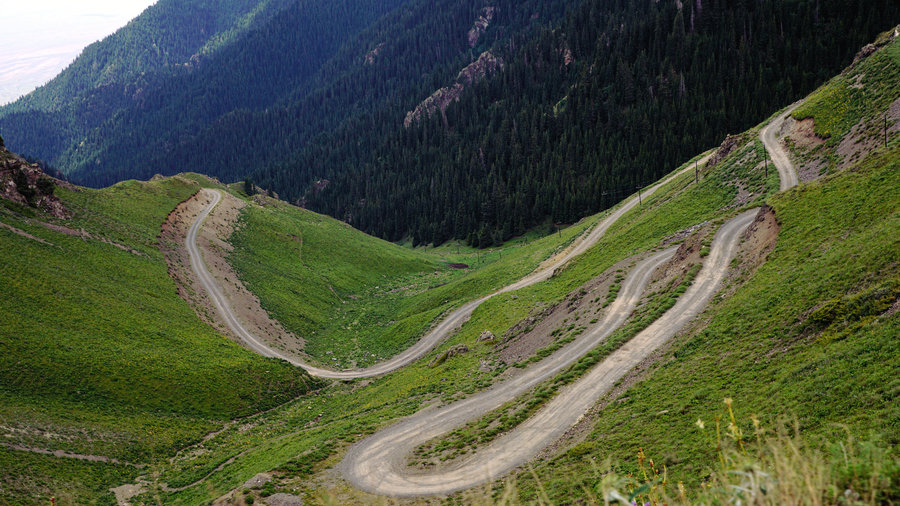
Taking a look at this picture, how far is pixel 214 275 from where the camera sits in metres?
79.1

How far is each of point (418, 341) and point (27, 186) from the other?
58.1m

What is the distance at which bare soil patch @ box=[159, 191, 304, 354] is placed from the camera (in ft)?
228

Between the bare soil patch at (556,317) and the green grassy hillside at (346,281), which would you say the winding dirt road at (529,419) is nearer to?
the bare soil patch at (556,317)

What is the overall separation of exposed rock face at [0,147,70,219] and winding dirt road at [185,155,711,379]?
756 inches

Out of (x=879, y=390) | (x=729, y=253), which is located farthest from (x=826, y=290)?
(x=729, y=253)

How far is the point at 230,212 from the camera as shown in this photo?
105562mm

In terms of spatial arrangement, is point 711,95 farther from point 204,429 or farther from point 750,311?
point 204,429

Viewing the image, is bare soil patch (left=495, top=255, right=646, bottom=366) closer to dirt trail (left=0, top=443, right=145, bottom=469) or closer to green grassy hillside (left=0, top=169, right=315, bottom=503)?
green grassy hillside (left=0, top=169, right=315, bottom=503)

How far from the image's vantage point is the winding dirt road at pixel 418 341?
63.7m

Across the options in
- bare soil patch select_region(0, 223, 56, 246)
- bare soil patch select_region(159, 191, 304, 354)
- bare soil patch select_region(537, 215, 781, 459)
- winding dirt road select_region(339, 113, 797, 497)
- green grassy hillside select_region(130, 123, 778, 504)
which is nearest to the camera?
winding dirt road select_region(339, 113, 797, 497)

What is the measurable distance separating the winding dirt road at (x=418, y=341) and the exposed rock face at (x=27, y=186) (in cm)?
1919

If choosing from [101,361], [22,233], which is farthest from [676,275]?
[22,233]

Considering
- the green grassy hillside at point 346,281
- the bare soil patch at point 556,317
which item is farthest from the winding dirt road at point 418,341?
the bare soil patch at point 556,317

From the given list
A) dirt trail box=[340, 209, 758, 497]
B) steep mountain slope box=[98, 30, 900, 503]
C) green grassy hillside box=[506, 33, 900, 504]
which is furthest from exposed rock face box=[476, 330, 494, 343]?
green grassy hillside box=[506, 33, 900, 504]
